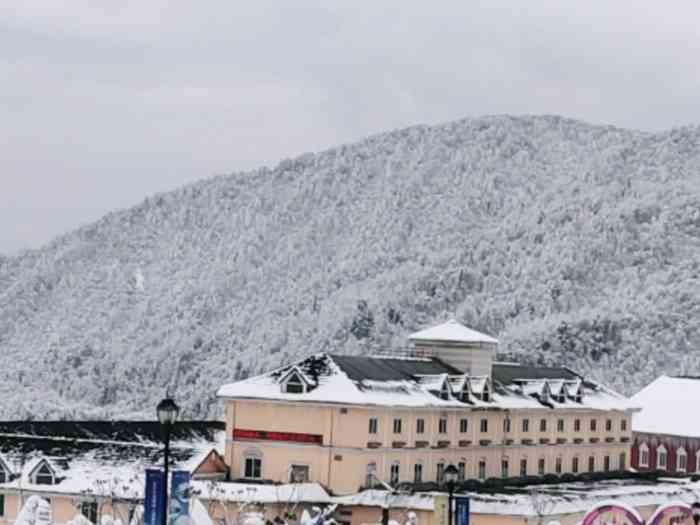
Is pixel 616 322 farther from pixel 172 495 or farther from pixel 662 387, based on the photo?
pixel 172 495

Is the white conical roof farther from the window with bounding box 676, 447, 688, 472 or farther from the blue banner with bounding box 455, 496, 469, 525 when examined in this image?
the blue banner with bounding box 455, 496, 469, 525

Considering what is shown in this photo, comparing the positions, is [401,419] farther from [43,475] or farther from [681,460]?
[681,460]

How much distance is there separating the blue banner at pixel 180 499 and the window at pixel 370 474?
30.3 metres

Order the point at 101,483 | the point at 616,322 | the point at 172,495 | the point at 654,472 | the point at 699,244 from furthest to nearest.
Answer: the point at 699,244 → the point at 616,322 → the point at 654,472 → the point at 101,483 → the point at 172,495

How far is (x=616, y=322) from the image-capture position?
169 m

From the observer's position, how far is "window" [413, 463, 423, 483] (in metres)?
64.1

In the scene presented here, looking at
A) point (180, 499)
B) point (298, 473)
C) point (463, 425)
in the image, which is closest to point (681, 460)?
point (463, 425)

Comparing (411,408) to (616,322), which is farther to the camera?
(616,322)

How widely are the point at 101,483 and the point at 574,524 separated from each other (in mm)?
14168

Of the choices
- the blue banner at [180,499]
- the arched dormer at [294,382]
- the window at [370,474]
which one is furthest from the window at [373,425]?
the blue banner at [180,499]

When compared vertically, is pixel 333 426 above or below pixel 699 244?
below

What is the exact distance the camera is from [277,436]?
62.7 metres

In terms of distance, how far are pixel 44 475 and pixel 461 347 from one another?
55.7 feet

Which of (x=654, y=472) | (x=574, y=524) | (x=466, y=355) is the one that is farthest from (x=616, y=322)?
(x=574, y=524)
